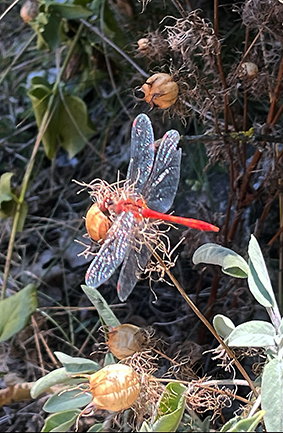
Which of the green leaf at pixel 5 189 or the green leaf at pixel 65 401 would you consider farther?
the green leaf at pixel 5 189

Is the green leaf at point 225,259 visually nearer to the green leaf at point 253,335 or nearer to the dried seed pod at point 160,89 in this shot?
the green leaf at point 253,335

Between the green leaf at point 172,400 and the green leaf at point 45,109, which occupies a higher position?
the green leaf at point 45,109

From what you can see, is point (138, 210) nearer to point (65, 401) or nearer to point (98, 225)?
point (98, 225)

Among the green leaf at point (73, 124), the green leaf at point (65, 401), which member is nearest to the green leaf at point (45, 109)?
the green leaf at point (73, 124)

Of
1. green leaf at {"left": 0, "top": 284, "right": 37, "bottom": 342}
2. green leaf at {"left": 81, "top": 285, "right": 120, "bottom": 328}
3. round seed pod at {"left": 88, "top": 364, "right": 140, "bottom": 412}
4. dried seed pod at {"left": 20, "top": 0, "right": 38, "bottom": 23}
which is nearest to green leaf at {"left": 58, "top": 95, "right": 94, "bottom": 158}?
dried seed pod at {"left": 20, "top": 0, "right": 38, "bottom": 23}

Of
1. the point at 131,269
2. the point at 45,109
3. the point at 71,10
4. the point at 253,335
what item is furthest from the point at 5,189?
the point at 253,335

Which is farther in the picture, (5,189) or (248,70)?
(5,189)
